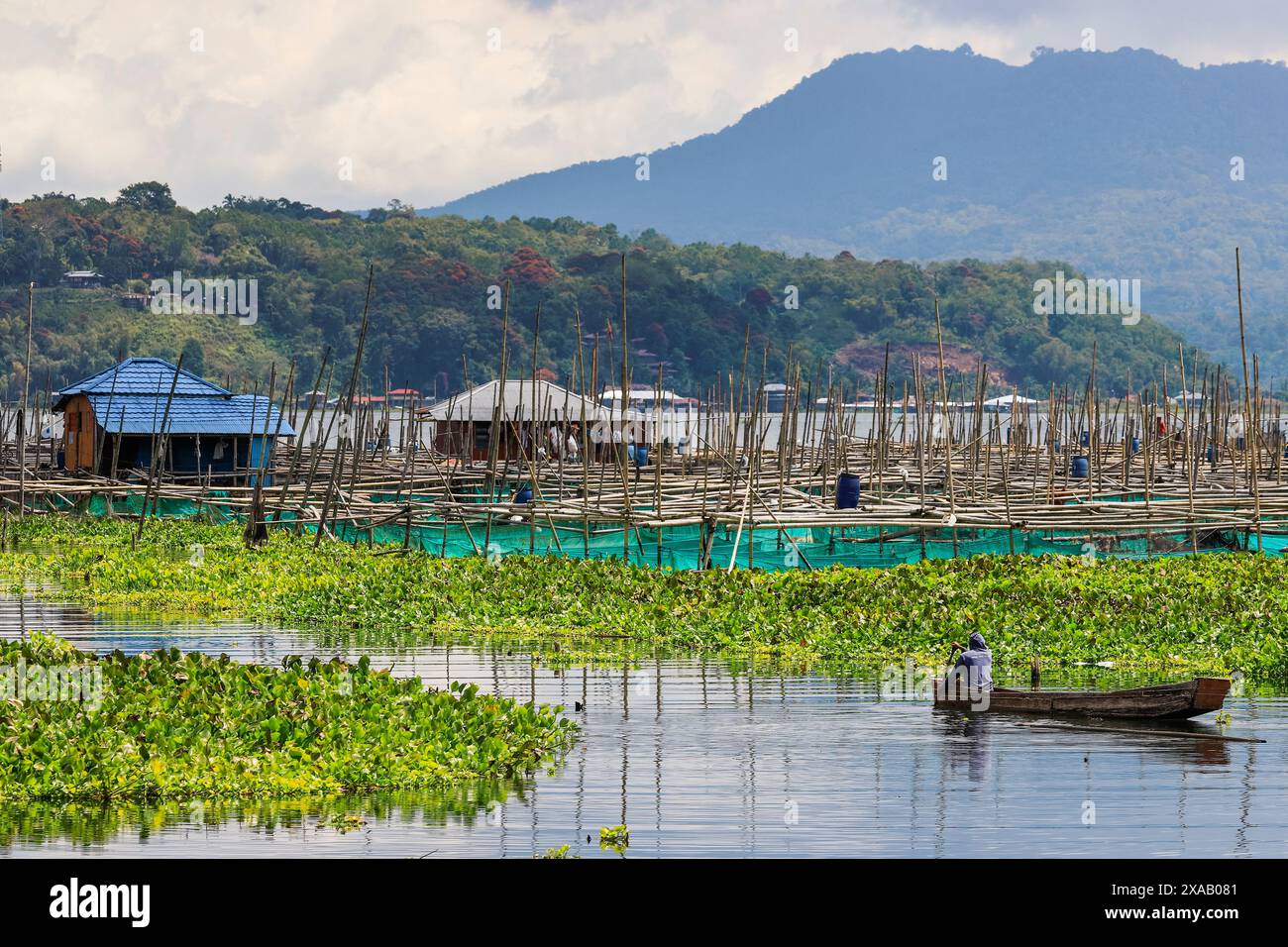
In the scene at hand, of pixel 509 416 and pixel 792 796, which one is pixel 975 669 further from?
pixel 509 416

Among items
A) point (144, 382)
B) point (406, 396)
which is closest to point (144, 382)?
point (144, 382)

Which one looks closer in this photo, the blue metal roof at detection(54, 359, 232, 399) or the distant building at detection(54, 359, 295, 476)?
the distant building at detection(54, 359, 295, 476)

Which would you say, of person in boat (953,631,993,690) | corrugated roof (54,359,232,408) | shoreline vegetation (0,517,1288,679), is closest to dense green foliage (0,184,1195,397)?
corrugated roof (54,359,232,408)

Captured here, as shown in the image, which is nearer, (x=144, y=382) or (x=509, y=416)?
(x=144, y=382)

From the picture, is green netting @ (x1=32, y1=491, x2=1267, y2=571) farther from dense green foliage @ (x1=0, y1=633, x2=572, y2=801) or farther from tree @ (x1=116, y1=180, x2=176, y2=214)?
tree @ (x1=116, y1=180, x2=176, y2=214)

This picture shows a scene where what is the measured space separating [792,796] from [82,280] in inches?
2865

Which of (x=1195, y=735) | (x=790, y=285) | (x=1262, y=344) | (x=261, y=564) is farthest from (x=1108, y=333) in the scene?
(x=1195, y=735)

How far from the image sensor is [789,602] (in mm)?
20078

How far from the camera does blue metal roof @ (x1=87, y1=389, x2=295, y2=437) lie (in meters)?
37.6

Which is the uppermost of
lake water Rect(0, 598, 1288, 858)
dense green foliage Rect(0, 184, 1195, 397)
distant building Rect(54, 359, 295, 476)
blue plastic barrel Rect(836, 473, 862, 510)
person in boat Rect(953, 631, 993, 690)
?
dense green foliage Rect(0, 184, 1195, 397)

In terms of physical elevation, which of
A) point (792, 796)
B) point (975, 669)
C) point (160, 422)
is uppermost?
point (160, 422)

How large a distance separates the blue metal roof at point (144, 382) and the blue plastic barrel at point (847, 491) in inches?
698

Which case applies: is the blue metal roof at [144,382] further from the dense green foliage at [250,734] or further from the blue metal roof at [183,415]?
the dense green foliage at [250,734]

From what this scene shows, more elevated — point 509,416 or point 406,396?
point 406,396
